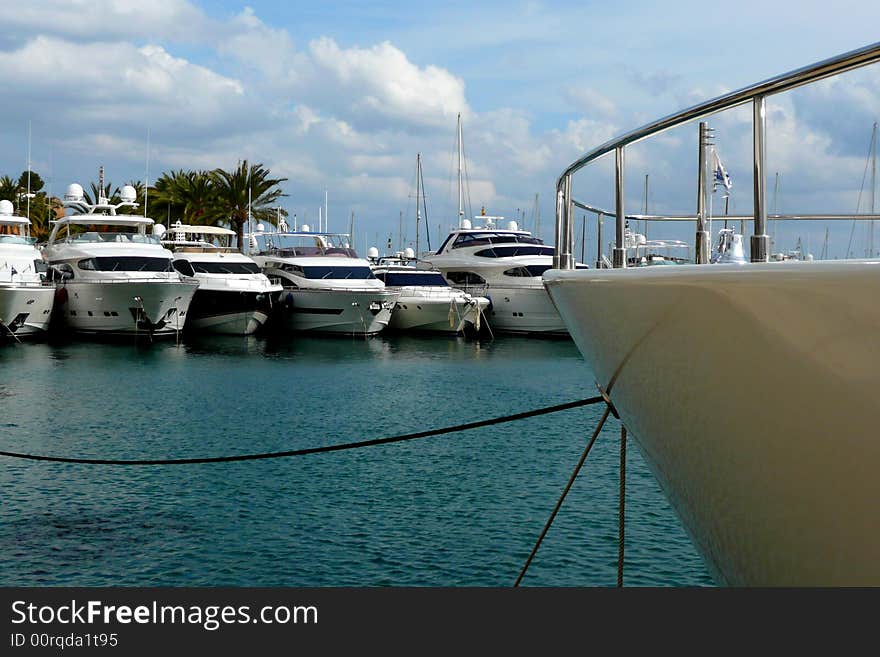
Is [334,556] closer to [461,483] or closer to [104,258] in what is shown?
[461,483]

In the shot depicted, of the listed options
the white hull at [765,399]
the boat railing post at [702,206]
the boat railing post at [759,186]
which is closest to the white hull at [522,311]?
the boat railing post at [702,206]

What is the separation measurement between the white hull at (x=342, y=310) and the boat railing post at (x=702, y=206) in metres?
32.8

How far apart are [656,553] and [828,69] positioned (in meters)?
7.57

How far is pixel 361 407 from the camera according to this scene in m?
20.9

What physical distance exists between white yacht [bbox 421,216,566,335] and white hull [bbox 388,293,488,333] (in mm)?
1007

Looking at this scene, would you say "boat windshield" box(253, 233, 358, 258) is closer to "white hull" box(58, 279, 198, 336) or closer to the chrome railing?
"white hull" box(58, 279, 198, 336)

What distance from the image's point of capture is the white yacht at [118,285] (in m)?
34.1

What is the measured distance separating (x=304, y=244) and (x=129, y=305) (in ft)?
45.4

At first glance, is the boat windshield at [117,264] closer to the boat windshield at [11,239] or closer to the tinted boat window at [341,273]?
the boat windshield at [11,239]

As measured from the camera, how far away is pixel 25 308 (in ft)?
110

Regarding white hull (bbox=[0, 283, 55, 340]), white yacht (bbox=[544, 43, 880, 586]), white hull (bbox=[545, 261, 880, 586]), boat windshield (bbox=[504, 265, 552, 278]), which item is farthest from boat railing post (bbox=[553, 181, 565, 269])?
boat windshield (bbox=[504, 265, 552, 278])

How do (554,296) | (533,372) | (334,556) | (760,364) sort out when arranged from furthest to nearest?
(533,372)
(334,556)
(554,296)
(760,364)

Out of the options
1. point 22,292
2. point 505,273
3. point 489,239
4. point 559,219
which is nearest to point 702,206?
point 559,219

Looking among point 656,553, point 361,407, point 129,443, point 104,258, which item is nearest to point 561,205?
point 656,553
